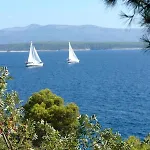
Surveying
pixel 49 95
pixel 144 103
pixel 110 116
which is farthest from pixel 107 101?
pixel 49 95

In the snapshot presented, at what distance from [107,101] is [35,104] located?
3543 centimetres

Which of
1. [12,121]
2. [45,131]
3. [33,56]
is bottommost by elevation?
[33,56]

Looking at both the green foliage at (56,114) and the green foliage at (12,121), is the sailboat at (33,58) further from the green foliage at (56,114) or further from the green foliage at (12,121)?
the green foliage at (12,121)

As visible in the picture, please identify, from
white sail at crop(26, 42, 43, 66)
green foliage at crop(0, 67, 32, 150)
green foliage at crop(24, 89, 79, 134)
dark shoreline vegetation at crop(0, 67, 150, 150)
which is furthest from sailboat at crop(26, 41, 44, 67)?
green foliage at crop(0, 67, 32, 150)

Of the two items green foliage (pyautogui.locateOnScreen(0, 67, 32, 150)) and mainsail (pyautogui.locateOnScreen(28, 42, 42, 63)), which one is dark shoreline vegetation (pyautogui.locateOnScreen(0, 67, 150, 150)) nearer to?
green foliage (pyautogui.locateOnScreen(0, 67, 32, 150))

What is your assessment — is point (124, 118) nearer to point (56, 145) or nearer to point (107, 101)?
point (107, 101)

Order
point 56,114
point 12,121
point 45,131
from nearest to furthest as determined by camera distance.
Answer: point 12,121 < point 45,131 < point 56,114

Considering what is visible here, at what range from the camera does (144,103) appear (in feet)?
183

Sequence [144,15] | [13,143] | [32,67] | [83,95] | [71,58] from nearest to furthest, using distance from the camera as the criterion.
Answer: [13,143]
[144,15]
[83,95]
[32,67]
[71,58]

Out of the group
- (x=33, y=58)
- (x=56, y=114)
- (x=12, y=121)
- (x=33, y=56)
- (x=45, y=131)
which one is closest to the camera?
(x=12, y=121)

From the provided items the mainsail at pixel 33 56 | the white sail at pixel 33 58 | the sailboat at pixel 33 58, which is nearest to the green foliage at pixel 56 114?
the mainsail at pixel 33 56

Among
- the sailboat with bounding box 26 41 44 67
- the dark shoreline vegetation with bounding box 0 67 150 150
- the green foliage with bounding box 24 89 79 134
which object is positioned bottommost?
the sailboat with bounding box 26 41 44 67

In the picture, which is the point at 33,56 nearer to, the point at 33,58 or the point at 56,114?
the point at 33,58

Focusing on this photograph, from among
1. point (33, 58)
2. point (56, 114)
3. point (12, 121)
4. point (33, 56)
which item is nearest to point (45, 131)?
point (12, 121)
